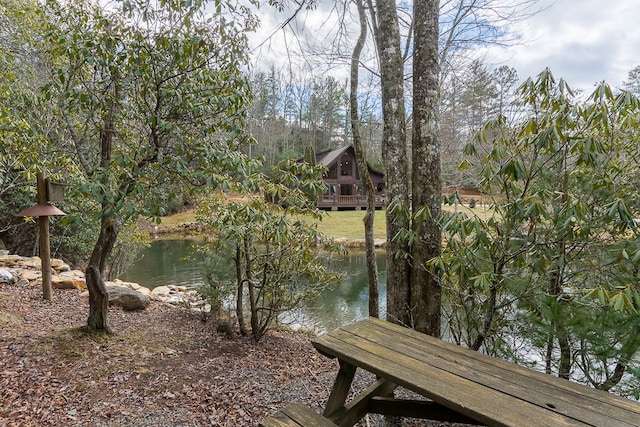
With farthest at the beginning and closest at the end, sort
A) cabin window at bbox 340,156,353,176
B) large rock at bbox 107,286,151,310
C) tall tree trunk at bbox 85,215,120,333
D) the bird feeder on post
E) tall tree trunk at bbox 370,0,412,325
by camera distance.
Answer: cabin window at bbox 340,156,353,176, large rock at bbox 107,286,151,310, the bird feeder on post, tall tree trunk at bbox 85,215,120,333, tall tree trunk at bbox 370,0,412,325

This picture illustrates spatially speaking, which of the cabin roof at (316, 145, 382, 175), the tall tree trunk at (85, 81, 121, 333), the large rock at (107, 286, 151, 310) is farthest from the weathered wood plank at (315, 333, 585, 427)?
the cabin roof at (316, 145, 382, 175)

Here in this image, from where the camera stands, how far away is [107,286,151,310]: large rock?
4.12 m

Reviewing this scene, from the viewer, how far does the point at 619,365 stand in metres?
1.86

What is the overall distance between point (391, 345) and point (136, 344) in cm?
244

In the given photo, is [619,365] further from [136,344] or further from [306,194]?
[136,344]

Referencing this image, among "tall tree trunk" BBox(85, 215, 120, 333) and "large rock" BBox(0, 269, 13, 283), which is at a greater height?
"tall tree trunk" BBox(85, 215, 120, 333)

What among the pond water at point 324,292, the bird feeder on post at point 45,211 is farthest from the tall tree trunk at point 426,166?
the bird feeder on post at point 45,211

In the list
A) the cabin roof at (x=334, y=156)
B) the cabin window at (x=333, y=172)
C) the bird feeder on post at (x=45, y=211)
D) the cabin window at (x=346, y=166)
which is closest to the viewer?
the bird feeder on post at (x=45, y=211)

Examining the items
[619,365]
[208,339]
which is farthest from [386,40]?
[208,339]

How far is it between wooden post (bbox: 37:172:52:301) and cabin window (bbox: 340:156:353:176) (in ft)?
59.6

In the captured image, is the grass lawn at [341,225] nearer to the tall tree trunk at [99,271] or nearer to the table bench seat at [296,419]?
the tall tree trunk at [99,271]

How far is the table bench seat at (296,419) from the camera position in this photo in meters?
1.38

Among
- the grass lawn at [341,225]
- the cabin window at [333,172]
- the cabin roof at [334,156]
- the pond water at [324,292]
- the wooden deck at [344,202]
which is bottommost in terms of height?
the pond water at [324,292]

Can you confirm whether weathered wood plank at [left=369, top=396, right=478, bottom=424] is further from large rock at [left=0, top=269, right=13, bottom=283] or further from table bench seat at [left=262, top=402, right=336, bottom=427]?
large rock at [left=0, top=269, right=13, bottom=283]
